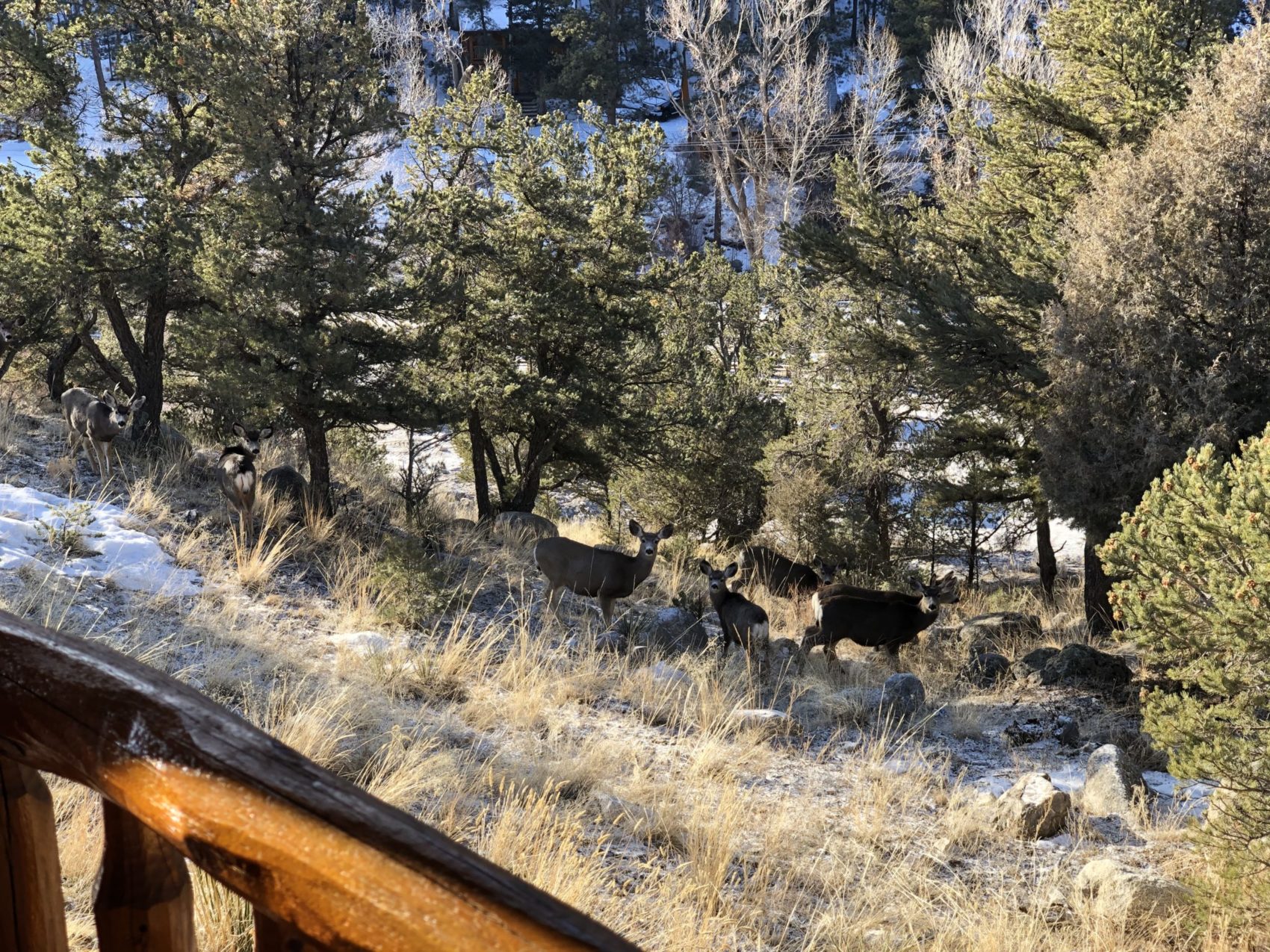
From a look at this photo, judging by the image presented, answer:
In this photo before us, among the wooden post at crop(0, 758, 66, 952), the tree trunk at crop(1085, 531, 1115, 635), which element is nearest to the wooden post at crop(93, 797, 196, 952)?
the wooden post at crop(0, 758, 66, 952)

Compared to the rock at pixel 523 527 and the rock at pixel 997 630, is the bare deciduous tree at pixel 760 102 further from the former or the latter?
the rock at pixel 997 630

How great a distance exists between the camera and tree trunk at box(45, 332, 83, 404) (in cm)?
1594

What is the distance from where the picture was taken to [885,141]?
41281 mm

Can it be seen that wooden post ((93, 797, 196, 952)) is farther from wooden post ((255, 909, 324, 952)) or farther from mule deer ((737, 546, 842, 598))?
mule deer ((737, 546, 842, 598))

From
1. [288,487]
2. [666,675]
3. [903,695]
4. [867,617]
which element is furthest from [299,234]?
[903,695]

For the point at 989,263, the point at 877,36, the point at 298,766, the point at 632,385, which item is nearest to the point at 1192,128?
the point at 989,263

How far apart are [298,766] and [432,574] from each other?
9.26 meters

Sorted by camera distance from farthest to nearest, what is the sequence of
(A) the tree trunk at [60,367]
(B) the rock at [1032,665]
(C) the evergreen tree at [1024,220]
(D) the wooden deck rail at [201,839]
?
(A) the tree trunk at [60,367] → (C) the evergreen tree at [1024,220] → (B) the rock at [1032,665] → (D) the wooden deck rail at [201,839]

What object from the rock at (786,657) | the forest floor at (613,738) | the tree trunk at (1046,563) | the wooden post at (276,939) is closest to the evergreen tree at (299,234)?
the forest floor at (613,738)

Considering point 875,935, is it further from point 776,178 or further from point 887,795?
point 776,178

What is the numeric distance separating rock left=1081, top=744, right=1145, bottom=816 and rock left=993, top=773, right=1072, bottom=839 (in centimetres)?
29

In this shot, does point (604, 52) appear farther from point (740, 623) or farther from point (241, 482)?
point (740, 623)

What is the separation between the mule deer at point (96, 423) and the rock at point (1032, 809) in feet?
31.5

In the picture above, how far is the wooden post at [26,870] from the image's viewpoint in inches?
41.4
